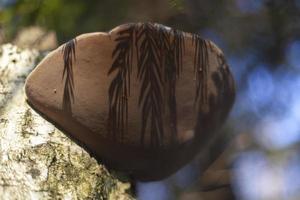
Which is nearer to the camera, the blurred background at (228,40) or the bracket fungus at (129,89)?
the bracket fungus at (129,89)

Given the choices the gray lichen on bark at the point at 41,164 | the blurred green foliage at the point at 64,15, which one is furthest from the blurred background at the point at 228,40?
the gray lichen on bark at the point at 41,164

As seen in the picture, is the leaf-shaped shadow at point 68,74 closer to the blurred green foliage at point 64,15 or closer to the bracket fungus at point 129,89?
the bracket fungus at point 129,89

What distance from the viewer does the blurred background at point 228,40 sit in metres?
1.49

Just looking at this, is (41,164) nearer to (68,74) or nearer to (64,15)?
(68,74)

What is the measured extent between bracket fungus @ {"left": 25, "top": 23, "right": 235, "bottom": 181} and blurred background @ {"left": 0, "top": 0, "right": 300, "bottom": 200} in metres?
0.39

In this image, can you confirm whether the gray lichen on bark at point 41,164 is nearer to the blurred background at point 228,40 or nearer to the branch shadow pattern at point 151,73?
the branch shadow pattern at point 151,73

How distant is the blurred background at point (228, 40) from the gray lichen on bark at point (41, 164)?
0.38 metres

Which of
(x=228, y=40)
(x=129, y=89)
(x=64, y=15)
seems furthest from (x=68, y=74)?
(x=228, y=40)

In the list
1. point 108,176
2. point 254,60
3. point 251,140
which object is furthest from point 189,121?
point 251,140

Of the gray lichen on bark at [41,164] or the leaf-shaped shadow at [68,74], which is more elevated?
the leaf-shaped shadow at [68,74]

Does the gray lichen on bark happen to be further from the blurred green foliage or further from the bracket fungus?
the blurred green foliage

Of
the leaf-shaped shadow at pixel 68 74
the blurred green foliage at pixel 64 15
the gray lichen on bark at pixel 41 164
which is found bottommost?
the gray lichen on bark at pixel 41 164

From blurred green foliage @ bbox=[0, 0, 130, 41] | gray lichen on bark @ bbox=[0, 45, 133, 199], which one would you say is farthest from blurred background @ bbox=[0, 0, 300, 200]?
gray lichen on bark @ bbox=[0, 45, 133, 199]

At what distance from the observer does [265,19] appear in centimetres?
179
